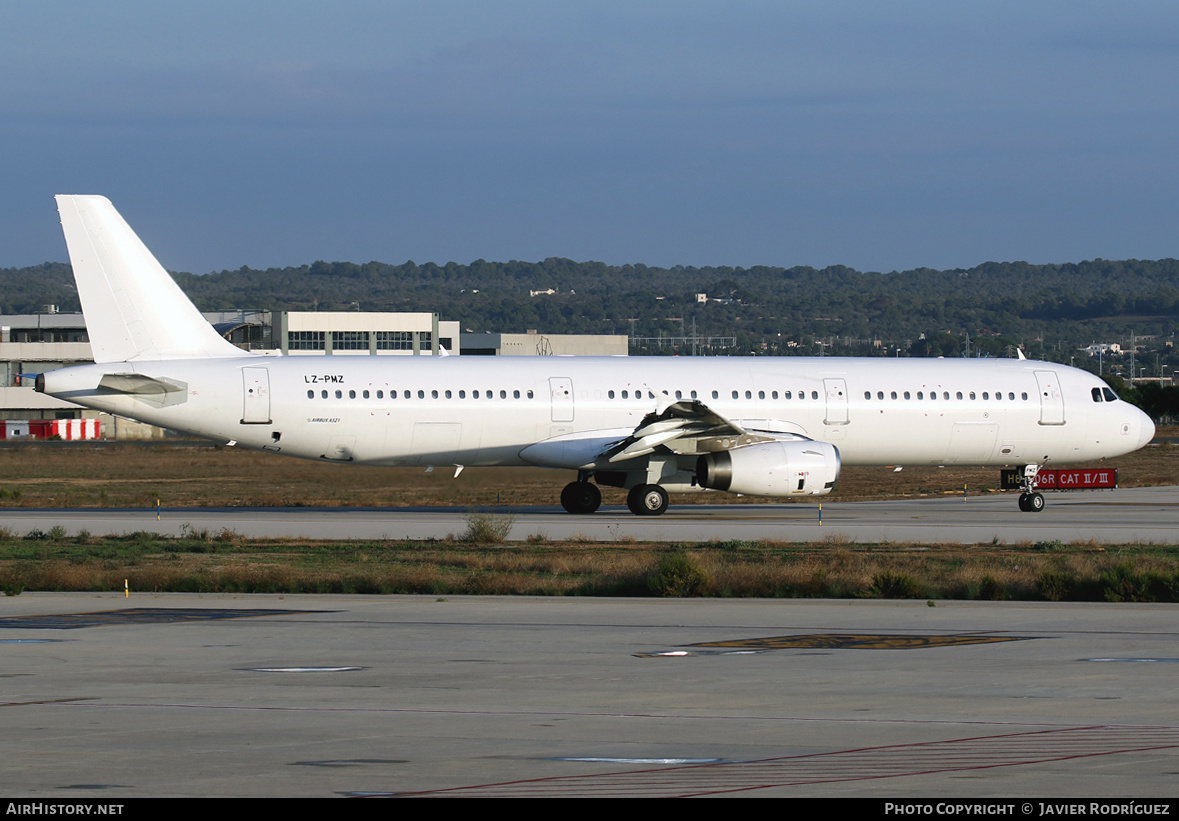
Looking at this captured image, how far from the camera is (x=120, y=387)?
→ 31.1m

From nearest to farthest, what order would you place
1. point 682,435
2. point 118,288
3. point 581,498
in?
point 118,288, point 682,435, point 581,498

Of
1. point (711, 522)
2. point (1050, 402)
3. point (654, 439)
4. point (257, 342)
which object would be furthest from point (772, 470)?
point (257, 342)

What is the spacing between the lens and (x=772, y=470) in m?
31.8

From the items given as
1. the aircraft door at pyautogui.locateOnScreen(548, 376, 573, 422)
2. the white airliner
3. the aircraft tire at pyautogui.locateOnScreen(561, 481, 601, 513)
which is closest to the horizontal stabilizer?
the white airliner

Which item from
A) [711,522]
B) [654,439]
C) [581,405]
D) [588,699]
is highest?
[581,405]

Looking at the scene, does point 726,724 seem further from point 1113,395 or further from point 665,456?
point 1113,395

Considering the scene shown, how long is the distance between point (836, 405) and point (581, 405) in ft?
20.7

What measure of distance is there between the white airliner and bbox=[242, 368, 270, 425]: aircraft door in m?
0.04

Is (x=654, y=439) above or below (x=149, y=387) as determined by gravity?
below

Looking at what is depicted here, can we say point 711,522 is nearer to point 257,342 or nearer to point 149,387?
point 149,387

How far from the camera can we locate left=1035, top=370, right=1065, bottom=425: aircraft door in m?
36.8

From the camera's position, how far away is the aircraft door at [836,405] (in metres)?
35.2

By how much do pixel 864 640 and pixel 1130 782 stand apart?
22.8 ft
